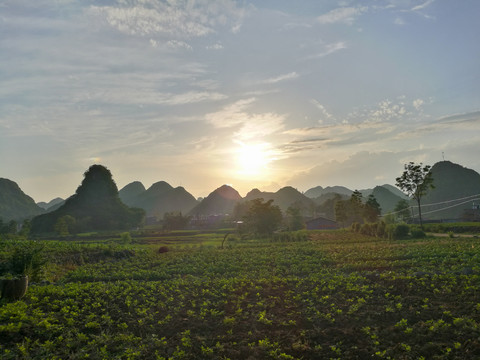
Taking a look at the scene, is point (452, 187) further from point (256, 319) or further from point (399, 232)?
point (256, 319)

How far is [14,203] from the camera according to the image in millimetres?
161250

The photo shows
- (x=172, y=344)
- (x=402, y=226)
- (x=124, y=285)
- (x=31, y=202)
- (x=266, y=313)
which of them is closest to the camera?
(x=172, y=344)

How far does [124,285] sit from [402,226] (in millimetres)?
32746

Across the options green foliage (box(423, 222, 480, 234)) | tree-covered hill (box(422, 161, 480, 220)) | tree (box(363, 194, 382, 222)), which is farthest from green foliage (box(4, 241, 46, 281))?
tree-covered hill (box(422, 161, 480, 220))

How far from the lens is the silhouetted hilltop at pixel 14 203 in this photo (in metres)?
154

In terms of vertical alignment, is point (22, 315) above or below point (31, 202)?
below

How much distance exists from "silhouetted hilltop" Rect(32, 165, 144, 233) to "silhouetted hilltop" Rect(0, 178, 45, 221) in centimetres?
7142

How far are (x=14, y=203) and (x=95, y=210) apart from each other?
327 feet

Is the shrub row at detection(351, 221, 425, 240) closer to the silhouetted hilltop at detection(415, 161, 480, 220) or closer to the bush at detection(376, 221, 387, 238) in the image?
the bush at detection(376, 221, 387, 238)

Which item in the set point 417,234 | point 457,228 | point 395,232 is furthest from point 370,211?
point 417,234

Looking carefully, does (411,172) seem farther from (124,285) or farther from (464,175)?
(464,175)

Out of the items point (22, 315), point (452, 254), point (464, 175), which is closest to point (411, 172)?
point (452, 254)

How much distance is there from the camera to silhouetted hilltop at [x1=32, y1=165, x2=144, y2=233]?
81.2 meters

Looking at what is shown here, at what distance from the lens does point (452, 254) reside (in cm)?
1983
